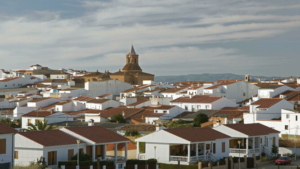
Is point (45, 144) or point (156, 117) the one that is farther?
point (156, 117)

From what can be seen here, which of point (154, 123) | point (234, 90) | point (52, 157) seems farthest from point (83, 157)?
point (234, 90)

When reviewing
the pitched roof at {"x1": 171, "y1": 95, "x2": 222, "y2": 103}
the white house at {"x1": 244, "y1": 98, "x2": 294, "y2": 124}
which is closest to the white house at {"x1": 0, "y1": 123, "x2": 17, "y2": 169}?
the white house at {"x1": 244, "y1": 98, "x2": 294, "y2": 124}

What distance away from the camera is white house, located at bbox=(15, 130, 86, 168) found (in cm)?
3036

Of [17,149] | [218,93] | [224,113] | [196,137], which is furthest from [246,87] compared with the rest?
[17,149]

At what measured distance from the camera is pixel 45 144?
3041 cm

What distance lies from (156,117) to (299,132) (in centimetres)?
1952

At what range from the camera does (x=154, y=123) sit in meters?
57.2

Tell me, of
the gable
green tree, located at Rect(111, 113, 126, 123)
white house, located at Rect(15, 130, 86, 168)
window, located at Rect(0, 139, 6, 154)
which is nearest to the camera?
window, located at Rect(0, 139, 6, 154)

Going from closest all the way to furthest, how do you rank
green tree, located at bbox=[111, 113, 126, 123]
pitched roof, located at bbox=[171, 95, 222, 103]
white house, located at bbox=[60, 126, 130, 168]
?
white house, located at bbox=[60, 126, 130, 168]
green tree, located at bbox=[111, 113, 126, 123]
pitched roof, located at bbox=[171, 95, 222, 103]

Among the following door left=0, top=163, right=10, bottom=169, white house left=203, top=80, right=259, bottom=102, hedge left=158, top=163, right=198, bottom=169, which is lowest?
hedge left=158, top=163, right=198, bottom=169

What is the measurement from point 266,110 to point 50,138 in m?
30.4

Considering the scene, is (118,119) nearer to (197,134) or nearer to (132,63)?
(197,134)

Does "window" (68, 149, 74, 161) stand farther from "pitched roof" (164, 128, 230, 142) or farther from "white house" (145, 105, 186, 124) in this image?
"white house" (145, 105, 186, 124)

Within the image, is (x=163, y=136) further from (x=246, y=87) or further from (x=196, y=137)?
(x=246, y=87)
